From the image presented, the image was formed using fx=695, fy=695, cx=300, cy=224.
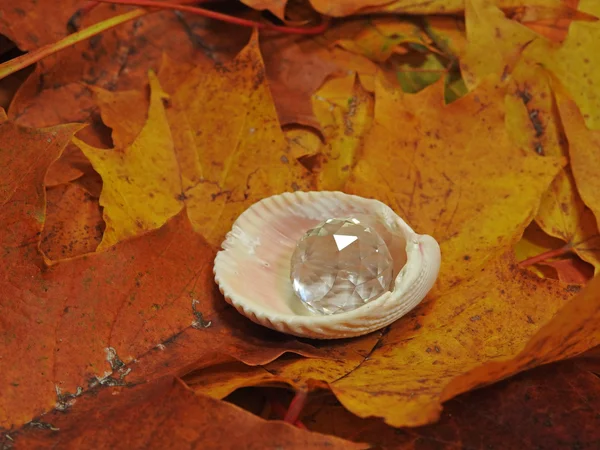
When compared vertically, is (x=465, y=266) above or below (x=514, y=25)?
below

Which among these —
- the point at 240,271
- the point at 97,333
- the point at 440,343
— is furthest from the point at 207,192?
the point at 440,343

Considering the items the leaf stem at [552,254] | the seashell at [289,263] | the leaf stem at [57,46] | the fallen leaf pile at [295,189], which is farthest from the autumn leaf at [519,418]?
the leaf stem at [57,46]

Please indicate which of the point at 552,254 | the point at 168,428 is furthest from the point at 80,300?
the point at 552,254

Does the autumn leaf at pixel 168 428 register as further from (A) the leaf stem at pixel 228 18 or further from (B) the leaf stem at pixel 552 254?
(A) the leaf stem at pixel 228 18

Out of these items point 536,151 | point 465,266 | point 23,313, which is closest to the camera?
point 23,313

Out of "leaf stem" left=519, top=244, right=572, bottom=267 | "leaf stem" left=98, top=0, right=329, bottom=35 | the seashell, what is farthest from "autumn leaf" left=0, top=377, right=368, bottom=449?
"leaf stem" left=98, top=0, right=329, bottom=35

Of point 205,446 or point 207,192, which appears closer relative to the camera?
point 205,446

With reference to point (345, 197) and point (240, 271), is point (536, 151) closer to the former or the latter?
point (345, 197)
